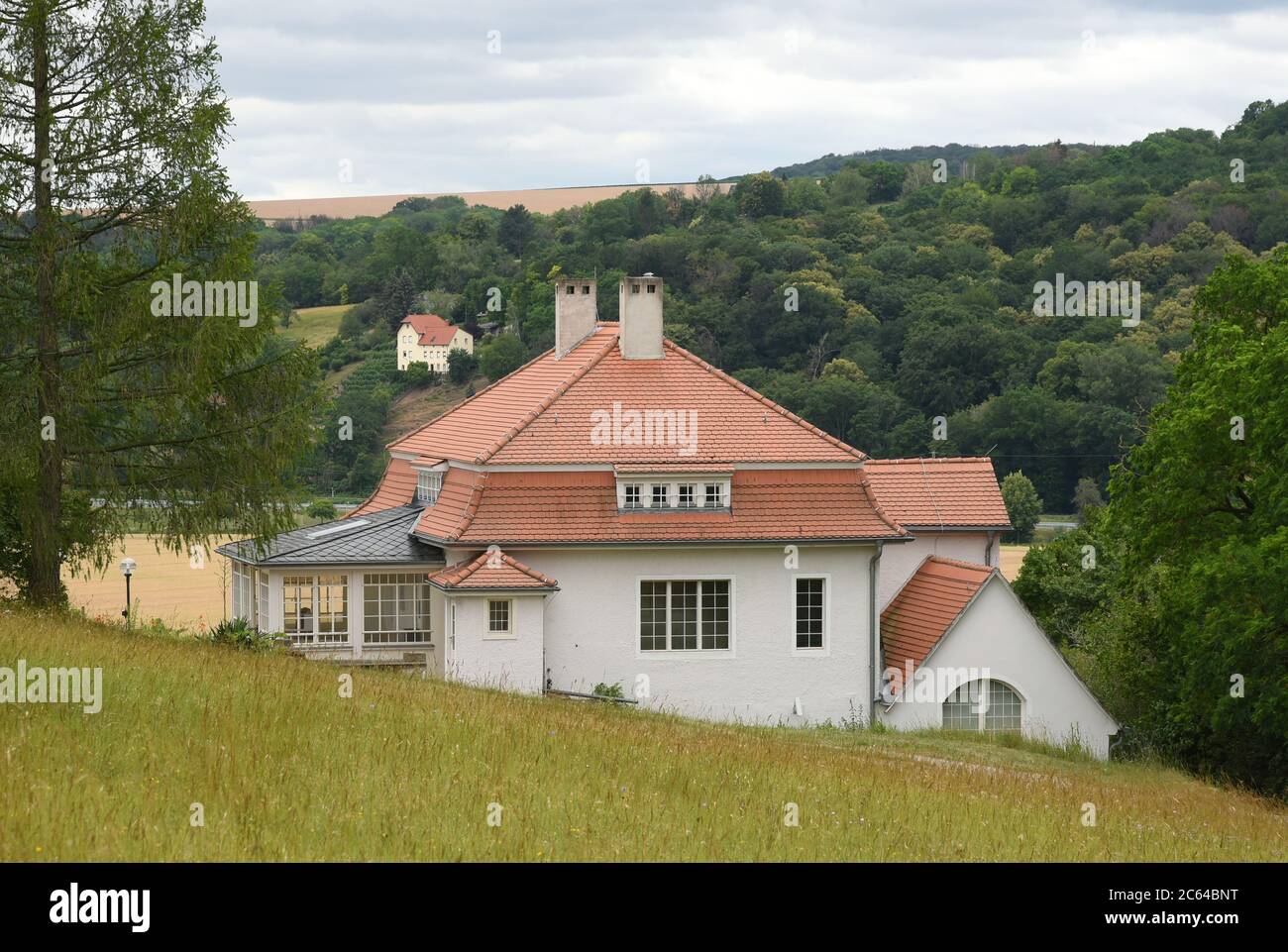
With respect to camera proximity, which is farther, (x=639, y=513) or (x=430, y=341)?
→ (x=430, y=341)

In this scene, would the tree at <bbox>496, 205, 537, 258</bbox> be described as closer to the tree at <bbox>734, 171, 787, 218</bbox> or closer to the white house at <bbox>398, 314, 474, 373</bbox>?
the tree at <bbox>734, 171, 787, 218</bbox>

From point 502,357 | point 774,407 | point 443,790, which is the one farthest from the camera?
point 502,357

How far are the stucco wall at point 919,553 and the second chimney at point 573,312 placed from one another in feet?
30.8

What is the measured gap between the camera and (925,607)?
3312 centimetres

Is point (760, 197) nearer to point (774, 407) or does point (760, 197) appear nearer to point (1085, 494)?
point (1085, 494)

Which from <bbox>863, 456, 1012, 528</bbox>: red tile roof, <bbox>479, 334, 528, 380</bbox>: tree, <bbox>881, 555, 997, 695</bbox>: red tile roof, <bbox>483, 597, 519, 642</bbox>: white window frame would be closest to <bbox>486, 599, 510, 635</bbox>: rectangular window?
<bbox>483, 597, 519, 642</bbox>: white window frame

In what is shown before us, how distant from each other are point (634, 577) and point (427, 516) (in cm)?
473

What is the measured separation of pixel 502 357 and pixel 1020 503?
33.8 meters

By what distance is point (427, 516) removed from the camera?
32.7 meters

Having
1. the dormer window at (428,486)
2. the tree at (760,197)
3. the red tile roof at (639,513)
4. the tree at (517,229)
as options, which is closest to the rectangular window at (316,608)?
the red tile roof at (639,513)

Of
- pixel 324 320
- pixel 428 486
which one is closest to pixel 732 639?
pixel 428 486

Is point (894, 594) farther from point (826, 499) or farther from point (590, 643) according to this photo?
point (590, 643)

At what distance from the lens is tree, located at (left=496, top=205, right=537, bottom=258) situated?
131 meters
